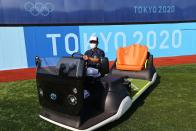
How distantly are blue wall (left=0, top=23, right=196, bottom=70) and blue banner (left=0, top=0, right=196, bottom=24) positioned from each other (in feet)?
0.98

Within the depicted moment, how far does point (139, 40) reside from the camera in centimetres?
1210

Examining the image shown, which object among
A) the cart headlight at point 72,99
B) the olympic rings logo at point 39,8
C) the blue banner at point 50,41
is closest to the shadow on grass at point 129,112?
the cart headlight at point 72,99

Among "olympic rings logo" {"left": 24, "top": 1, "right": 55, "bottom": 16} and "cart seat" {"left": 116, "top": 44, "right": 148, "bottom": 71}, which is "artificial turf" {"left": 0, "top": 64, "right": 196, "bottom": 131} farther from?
"olympic rings logo" {"left": 24, "top": 1, "right": 55, "bottom": 16}

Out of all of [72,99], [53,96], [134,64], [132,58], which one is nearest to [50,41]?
[132,58]

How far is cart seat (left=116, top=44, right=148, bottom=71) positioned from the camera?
8297mm

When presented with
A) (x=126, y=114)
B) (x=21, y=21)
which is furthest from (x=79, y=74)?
(x=21, y=21)

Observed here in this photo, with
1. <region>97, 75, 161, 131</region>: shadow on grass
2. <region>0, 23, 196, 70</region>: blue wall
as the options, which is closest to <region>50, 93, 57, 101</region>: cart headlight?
<region>97, 75, 161, 131</region>: shadow on grass

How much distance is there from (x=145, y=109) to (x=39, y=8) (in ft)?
20.3

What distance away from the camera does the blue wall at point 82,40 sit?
1035 centimetres

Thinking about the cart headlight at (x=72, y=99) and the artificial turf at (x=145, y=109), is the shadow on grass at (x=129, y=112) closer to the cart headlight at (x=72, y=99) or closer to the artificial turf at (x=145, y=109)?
the artificial turf at (x=145, y=109)

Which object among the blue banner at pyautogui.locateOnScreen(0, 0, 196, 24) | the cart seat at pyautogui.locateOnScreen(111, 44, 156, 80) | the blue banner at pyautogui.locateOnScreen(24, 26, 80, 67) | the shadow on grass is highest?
the blue banner at pyautogui.locateOnScreen(0, 0, 196, 24)

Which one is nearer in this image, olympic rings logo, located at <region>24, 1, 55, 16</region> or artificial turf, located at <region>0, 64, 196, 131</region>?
artificial turf, located at <region>0, 64, 196, 131</region>

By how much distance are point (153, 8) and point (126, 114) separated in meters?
7.23

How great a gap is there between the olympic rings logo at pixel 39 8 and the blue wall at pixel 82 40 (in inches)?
22.8
